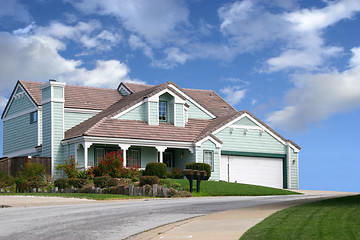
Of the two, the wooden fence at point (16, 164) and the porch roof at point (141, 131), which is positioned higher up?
the porch roof at point (141, 131)

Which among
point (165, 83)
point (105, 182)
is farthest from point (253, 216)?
point (165, 83)

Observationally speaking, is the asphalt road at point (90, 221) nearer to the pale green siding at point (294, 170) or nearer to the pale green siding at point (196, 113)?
the pale green siding at point (294, 170)

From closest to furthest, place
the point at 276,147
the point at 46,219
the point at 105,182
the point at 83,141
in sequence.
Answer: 1. the point at 46,219
2. the point at 105,182
3. the point at 83,141
4. the point at 276,147

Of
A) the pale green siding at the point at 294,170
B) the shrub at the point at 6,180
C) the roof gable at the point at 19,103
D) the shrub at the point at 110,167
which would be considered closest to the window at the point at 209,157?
the pale green siding at the point at 294,170

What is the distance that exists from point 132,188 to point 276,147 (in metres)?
18.9

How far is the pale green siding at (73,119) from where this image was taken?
44375 mm

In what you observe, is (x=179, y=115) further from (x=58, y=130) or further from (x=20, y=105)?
(x=20, y=105)

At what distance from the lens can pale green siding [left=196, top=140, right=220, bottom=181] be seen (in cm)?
4241

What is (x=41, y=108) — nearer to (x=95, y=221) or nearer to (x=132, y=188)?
(x=132, y=188)

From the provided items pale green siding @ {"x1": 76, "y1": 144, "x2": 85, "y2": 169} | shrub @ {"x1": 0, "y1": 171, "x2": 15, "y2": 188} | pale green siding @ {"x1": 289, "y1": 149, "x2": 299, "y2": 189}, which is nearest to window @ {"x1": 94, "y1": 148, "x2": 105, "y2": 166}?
pale green siding @ {"x1": 76, "y1": 144, "x2": 85, "y2": 169}

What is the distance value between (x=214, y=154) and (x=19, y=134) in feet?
55.5

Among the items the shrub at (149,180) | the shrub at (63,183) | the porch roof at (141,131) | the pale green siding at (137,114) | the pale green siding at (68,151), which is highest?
the pale green siding at (137,114)

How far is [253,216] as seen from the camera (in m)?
16.4

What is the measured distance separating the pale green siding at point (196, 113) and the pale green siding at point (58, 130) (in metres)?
10.4
